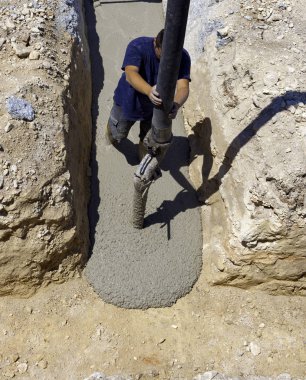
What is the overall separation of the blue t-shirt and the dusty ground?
1.58 meters

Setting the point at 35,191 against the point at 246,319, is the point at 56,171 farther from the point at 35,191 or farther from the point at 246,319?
the point at 246,319

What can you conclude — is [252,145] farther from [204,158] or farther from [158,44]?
[158,44]

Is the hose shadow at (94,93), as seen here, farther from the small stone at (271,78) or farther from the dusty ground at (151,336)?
the small stone at (271,78)

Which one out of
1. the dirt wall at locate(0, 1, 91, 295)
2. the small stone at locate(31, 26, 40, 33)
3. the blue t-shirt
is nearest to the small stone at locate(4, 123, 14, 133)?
the dirt wall at locate(0, 1, 91, 295)

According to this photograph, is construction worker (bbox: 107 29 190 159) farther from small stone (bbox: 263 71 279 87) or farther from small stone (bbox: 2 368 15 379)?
small stone (bbox: 2 368 15 379)

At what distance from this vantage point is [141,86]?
374 centimetres

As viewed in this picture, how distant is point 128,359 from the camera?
13.0 feet

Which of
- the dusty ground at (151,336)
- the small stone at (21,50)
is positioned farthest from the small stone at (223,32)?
the dusty ground at (151,336)

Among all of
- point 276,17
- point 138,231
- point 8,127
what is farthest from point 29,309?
point 276,17

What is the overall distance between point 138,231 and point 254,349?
1.42 metres

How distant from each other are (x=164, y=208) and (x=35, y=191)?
1.31m

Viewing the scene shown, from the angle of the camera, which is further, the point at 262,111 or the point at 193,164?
the point at 193,164

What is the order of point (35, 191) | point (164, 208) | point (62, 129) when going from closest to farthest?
point (35, 191) → point (62, 129) → point (164, 208)

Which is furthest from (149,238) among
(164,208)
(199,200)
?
(199,200)
